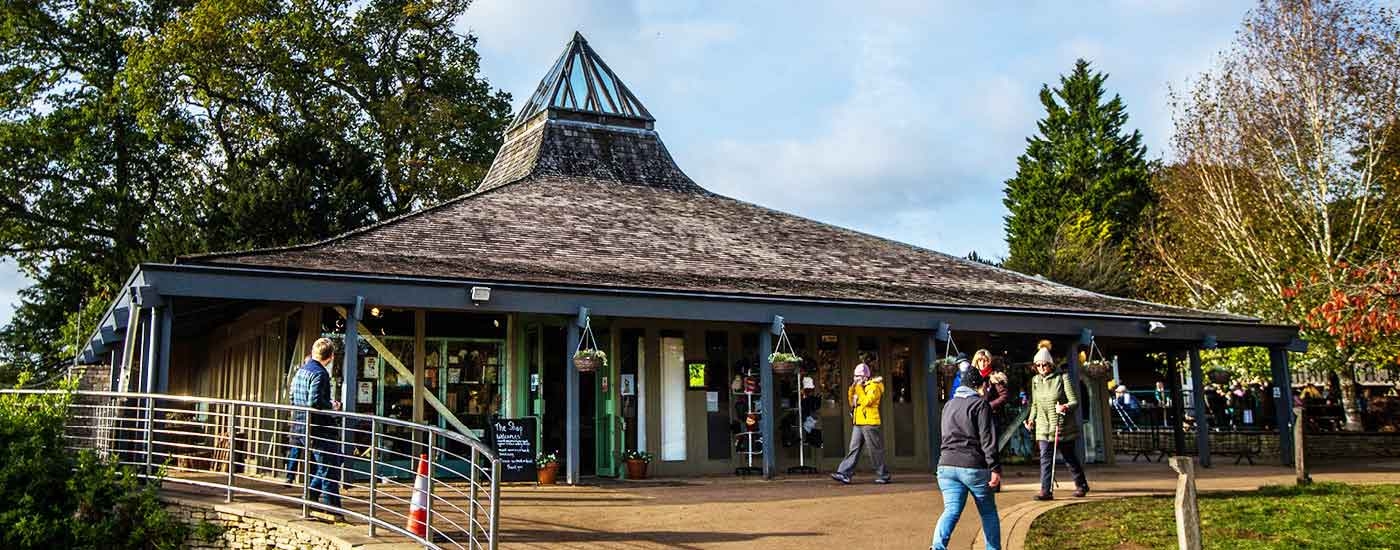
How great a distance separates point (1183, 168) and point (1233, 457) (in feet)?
37.5

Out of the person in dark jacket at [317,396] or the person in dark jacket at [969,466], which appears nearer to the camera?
the person in dark jacket at [969,466]

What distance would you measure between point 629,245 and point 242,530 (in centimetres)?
861

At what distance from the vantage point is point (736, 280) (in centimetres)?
1591

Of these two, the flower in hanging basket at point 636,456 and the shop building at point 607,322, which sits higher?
the shop building at point 607,322

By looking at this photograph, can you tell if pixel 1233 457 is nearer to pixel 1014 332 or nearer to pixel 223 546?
pixel 1014 332

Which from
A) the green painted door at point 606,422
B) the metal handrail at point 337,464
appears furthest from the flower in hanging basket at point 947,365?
the metal handrail at point 337,464

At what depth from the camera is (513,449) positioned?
1337cm

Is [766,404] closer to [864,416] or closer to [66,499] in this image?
[864,416]

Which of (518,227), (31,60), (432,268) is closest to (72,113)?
(31,60)

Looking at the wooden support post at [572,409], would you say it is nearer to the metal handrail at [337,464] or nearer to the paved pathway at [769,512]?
the paved pathway at [769,512]

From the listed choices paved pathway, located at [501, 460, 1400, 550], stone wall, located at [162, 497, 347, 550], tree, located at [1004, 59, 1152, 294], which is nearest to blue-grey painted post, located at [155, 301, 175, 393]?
stone wall, located at [162, 497, 347, 550]

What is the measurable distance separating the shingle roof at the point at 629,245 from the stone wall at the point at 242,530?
3.41 metres

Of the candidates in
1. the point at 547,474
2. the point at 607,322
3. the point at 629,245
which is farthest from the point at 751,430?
the point at 547,474

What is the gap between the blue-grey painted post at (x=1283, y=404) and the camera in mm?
17469
